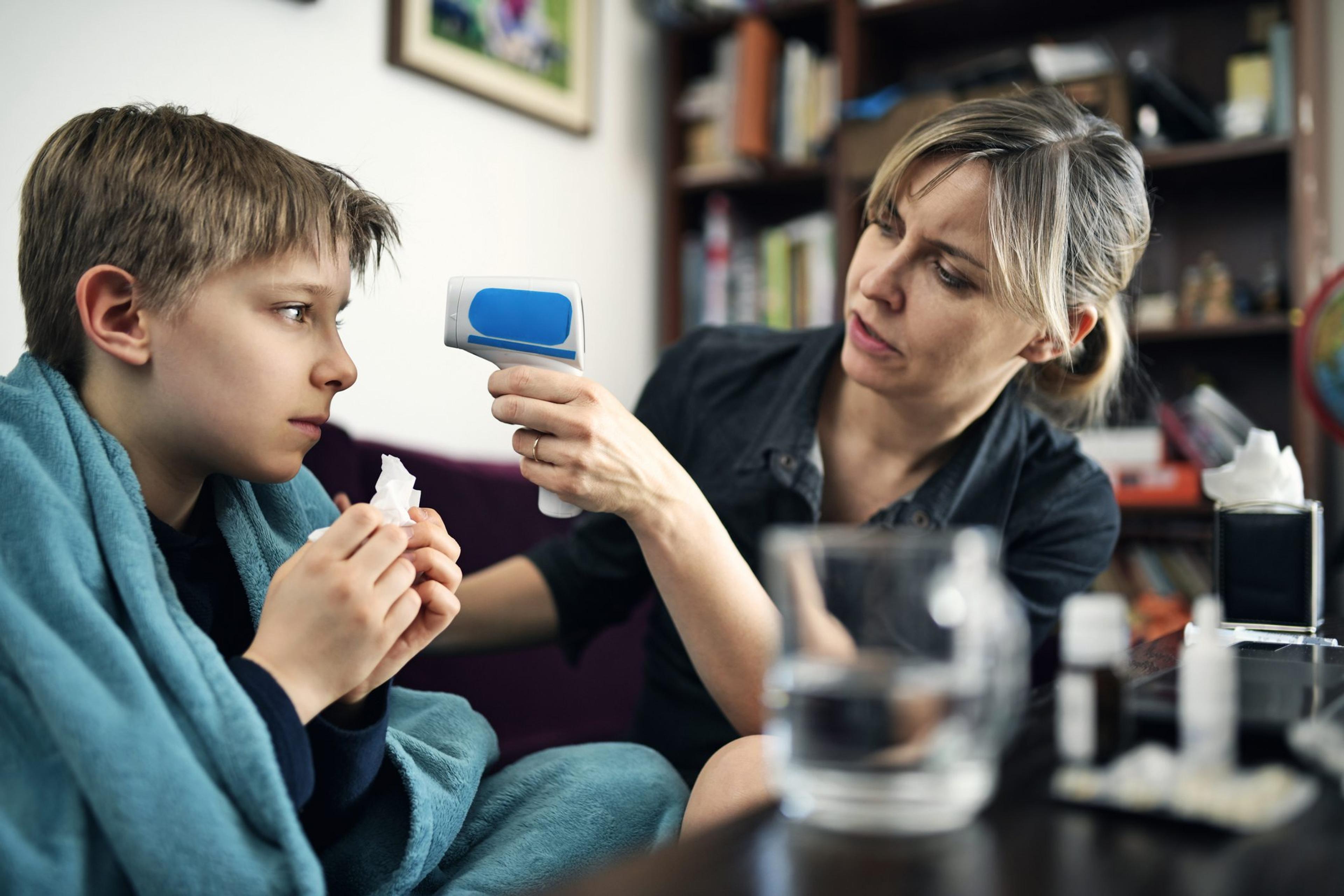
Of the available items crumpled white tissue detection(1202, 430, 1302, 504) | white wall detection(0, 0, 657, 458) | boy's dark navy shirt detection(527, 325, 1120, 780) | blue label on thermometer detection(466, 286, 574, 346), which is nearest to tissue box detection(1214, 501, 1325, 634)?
crumpled white tissue detection(1202, 430, 1302, 504)

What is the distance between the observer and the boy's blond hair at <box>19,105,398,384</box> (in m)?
0.80

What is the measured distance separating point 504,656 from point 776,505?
57cm

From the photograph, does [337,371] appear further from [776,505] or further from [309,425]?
[776,505]

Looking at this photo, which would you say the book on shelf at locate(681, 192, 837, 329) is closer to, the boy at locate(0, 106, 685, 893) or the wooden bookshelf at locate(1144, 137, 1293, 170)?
the wooden bookshelf at locate(1144, 137, 1293, 170)

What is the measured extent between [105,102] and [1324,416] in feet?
6.65

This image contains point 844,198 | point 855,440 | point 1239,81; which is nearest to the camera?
point 855,440

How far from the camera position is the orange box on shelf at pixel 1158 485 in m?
2.14

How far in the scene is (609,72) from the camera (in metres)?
2.49

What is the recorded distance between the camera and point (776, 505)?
117 centimetres

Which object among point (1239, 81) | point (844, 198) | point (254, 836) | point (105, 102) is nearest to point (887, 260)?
point (254, 836)

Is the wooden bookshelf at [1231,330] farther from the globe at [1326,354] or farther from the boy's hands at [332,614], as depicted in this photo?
the boy's hands at [332,614]

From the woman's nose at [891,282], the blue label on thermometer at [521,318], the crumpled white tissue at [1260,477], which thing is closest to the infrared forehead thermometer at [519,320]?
the blue label on thermometer at [521,318]

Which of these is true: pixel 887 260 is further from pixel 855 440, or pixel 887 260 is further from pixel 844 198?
pixel 844 198

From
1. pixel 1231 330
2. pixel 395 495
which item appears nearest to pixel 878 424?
pixel 395 495
